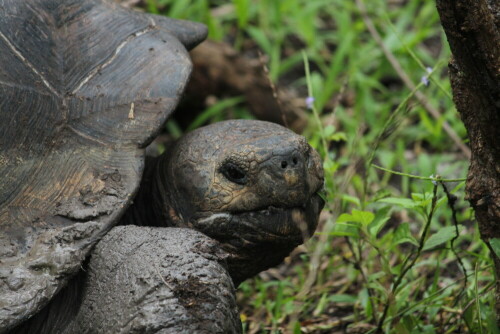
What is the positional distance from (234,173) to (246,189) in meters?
0.08

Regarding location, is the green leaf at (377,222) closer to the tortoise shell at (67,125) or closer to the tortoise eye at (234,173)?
the tortoise eye at (234,173)

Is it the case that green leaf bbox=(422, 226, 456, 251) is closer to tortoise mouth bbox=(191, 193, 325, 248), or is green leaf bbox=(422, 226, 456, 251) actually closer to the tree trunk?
the tree trunk

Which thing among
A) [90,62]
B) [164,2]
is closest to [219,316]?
[90,62]

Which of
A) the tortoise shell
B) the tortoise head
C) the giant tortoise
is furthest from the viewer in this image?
the tortoise head

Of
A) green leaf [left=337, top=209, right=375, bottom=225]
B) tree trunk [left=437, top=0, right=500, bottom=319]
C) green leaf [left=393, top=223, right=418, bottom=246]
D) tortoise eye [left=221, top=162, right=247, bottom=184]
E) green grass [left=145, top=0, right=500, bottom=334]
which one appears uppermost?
tree trunk [left=437, top=0, right=500, bottom=319]

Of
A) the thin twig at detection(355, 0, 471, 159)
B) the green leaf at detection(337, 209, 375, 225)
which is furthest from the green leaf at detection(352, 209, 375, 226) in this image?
the thin twig at detection(355, 0, 471, 159)

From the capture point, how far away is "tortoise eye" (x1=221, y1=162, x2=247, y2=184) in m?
2.89

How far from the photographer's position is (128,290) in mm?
2531

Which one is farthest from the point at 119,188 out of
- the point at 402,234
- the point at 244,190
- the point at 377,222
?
the point at 402,234

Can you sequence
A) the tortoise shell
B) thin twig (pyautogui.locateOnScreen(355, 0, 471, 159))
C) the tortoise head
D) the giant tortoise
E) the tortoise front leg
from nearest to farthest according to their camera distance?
the tortoise front leg
the giant tortoise
the tortoise shell
the tortoise head
thin twig (pyautogui.locateOnScreen(355, 0, 471, 159))

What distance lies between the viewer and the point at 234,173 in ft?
9.55

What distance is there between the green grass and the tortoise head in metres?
0.16

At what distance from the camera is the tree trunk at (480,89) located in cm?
227

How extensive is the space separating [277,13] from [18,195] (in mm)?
4010
